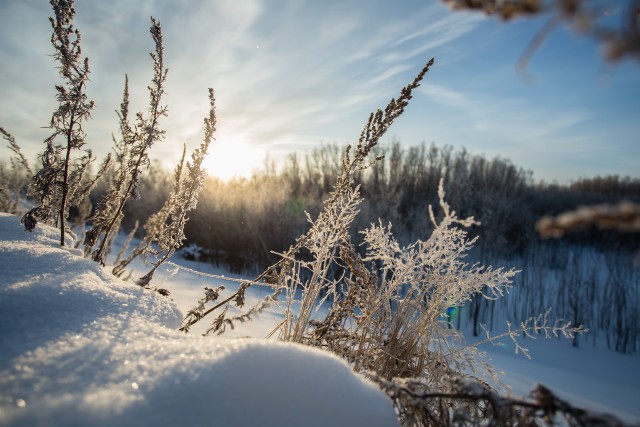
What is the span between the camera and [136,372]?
796 millimetres

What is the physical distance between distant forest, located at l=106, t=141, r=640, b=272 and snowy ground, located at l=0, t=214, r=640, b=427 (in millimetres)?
4652

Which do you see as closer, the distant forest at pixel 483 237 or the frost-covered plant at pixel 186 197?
the frost-covered plant at pixel 186 197

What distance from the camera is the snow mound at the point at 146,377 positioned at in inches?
27.1

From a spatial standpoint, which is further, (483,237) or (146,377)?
(483,237)

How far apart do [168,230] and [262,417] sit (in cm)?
148

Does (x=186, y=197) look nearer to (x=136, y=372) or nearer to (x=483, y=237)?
(x=136, y=372)

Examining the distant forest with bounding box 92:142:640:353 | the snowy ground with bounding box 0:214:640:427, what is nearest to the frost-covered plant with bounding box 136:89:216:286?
the snowy ground with bounding box 0:214:640:427

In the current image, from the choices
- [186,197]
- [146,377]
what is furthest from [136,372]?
[186,197]

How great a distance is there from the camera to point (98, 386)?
738 millimetres

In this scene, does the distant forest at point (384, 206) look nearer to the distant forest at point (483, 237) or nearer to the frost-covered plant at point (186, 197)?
the distant forest at point (483, 237)

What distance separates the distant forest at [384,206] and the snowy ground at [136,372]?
465cm

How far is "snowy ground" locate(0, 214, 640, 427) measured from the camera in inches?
27.3

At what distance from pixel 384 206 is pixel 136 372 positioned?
31.7 feet

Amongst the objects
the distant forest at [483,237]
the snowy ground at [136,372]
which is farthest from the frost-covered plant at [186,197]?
the distant forest at [483,237]
